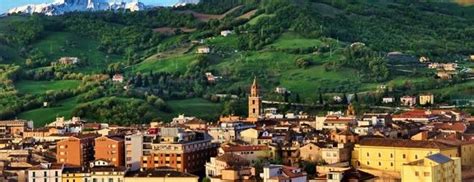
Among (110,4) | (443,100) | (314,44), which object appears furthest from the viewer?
(110,4)

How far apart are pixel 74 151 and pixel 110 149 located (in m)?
1.72

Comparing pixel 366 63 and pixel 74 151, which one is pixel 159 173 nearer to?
pixel 74 151

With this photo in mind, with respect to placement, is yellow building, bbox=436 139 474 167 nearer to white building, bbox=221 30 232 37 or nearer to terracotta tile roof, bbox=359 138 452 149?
terracotta tile roof, bbox=359 138 452 149

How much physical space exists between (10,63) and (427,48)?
3444 centimetres

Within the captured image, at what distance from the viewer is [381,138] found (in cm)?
4100

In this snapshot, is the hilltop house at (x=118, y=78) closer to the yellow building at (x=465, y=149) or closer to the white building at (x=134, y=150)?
the white building at (x=134, y=150)

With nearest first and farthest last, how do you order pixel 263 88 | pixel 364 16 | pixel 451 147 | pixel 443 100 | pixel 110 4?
1. pixel 451 147
2. pixel 443 100
3. pixel 263 88
4. pixel 364 16
5. pixel 110 4

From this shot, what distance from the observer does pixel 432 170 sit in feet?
114

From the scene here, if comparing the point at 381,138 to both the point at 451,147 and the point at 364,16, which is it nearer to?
the point at 451,147

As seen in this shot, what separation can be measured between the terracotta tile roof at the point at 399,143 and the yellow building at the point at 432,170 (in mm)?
1810

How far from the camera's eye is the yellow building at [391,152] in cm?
3822

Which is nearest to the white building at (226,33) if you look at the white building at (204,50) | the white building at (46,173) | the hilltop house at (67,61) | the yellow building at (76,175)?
the white building at (204,50)

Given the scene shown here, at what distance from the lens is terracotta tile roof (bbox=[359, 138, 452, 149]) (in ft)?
126

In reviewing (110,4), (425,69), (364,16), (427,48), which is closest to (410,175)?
(425,69)
